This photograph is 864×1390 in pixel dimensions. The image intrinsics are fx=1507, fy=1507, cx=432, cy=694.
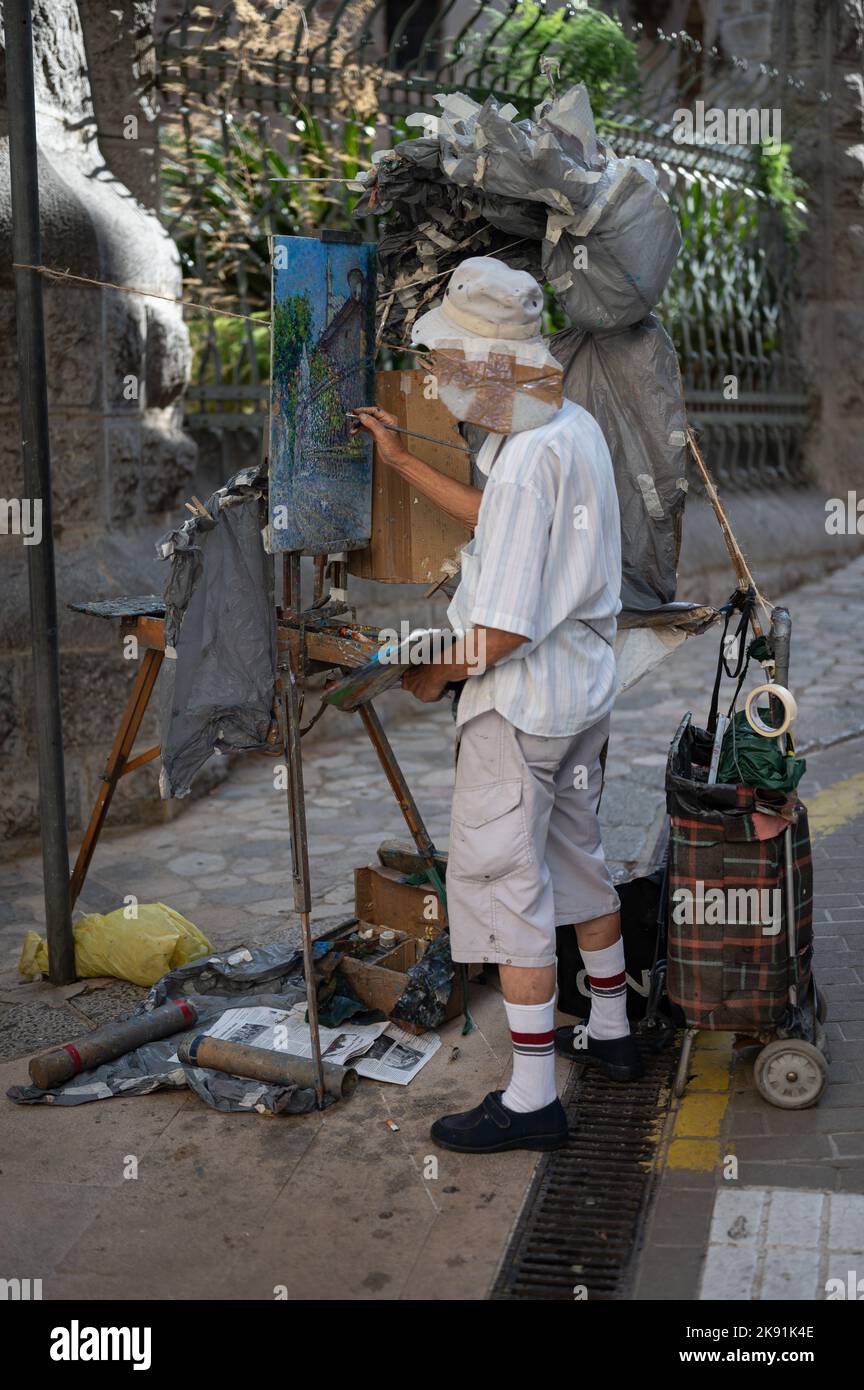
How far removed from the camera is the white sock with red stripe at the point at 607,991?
4043 mm

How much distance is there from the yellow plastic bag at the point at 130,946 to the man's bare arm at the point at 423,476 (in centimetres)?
170

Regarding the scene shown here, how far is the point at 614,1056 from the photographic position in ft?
13.5

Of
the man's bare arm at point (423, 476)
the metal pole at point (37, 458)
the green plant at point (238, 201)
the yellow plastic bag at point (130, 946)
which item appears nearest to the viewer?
the man's bare arm at point (423, 476)

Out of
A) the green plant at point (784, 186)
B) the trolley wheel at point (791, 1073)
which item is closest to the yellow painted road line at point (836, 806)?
the trolley wheel at point (791, 1073)

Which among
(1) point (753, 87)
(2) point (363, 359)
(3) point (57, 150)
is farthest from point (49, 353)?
(1) point (753, 87)

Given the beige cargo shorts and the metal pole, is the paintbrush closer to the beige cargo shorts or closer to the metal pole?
the beige cargo shorts

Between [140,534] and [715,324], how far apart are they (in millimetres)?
5879

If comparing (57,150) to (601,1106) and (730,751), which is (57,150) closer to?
(730,751)

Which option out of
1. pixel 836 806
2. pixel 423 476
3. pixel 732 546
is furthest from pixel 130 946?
pixel 836 806

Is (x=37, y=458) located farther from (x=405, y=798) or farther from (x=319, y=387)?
(x=405, y=798)

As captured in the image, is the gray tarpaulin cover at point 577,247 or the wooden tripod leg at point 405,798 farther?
the wooden tripod leg at point 405,798

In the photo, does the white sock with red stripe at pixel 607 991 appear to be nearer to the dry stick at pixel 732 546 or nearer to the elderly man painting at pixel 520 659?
the elderly man painting at pixel 520 659

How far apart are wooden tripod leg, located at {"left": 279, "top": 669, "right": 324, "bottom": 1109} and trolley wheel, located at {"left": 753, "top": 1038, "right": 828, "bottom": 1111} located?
114 cm

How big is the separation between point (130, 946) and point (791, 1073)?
2.09m
